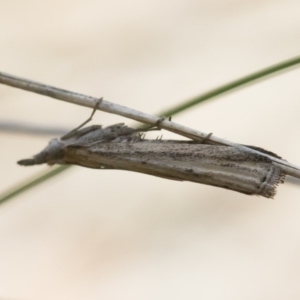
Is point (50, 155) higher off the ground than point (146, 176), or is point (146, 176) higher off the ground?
point (146, 176)

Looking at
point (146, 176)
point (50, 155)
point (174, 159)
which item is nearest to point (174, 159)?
point (174, 159)

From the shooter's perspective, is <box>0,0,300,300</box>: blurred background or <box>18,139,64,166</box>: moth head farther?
<box>0,0,300,300</box>: blurred background

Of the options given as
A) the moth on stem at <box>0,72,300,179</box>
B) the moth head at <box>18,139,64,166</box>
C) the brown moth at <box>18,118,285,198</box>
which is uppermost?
the moth on stem at <box>0,72,300,179</box>

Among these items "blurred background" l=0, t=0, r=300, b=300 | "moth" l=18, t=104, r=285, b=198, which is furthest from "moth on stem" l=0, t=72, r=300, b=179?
"blurred background" l=0, t=0, r=300, b=300

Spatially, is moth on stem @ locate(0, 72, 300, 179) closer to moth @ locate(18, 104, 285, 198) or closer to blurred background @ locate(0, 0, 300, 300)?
moth @ locate(18, 104, 285, 198)

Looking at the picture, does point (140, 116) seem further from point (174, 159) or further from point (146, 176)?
point (146, 176)

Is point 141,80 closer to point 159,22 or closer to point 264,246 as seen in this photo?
point 159,22

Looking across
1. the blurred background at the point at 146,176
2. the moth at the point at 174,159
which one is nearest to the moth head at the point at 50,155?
the moth at the point at 174,159

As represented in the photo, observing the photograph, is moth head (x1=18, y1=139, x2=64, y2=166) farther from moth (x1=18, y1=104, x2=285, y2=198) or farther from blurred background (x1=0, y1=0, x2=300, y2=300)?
blurred background (x1=0, y1=0, x2=300, y2=300)

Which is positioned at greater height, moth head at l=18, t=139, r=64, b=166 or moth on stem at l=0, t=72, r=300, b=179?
moth on stem at l=0, t=72, r=300, b=179
